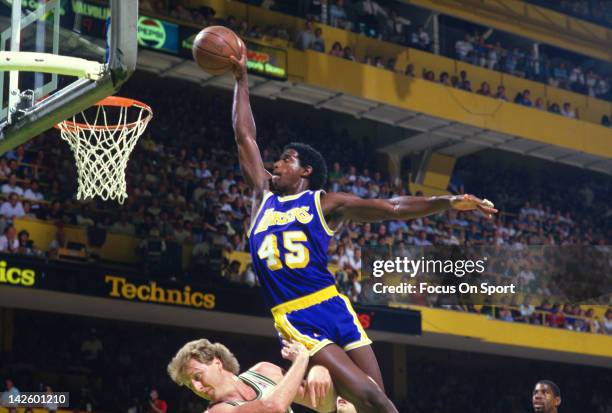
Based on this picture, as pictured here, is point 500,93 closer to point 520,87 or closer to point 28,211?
point 520,87

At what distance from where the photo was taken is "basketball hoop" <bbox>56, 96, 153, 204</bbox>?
11.0m

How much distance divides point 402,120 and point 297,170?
18425 millimetres

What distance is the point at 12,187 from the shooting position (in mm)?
16531

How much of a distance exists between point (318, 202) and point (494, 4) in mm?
23514

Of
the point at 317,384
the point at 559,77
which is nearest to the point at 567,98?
the point at 559,77

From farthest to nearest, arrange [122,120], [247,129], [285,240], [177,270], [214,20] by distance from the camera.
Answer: [214,20], [177,270], [122,120], [247,129], [285,240]

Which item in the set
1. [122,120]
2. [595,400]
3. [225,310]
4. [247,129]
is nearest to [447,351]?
[595,400]

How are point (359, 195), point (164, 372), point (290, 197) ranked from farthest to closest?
point (359, 195), point (164, 372), point (290, 197)

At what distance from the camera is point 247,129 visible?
720 centimetres

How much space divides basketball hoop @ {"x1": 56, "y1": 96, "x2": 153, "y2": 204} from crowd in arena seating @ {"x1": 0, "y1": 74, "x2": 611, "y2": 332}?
399 centimetres

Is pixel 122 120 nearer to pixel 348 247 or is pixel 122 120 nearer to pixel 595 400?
pixel 348 247

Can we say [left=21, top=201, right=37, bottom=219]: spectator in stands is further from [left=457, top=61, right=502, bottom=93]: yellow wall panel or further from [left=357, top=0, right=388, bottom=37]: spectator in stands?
[left=457, top=61, right=502, bottom=93]: yellow wall panel

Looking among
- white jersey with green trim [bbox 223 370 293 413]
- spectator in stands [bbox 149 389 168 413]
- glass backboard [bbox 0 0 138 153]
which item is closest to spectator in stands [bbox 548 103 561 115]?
spectator in stands [bbox 149 389 168 413]

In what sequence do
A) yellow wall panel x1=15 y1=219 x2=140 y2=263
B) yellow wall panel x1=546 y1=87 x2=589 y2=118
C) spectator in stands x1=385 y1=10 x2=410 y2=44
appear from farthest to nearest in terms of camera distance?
yellow wall panel x1=546 y1=87 x2=589 y2=118
spectator in stands x1=385 y1=10 x2=410 y2=44
yellow wall panel x1=15 y1=219 x2=140 y2=263
